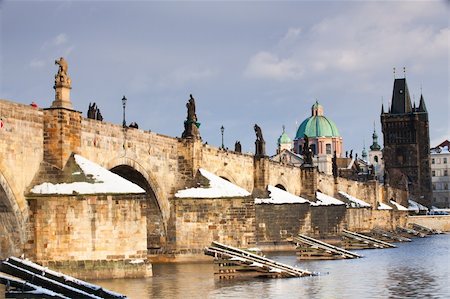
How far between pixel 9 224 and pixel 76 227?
2.48 m

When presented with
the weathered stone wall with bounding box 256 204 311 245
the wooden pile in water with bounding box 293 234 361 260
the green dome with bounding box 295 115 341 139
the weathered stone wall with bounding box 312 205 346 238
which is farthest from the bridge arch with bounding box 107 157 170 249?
the green dome with bounding box 295 115 341 139

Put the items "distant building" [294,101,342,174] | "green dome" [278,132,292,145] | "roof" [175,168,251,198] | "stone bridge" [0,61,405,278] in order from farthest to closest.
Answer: "green dome" [278,132,292,145]
"distant building" [294,101,342,174]
"roof" [175,168,251,198]
"stone bridge" [0,61,405,278]

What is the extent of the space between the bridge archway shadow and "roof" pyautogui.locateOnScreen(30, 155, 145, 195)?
32.8 ft

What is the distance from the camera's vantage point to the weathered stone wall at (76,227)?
30.3m

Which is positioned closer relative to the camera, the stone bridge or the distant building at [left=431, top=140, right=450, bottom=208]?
the stone bridge

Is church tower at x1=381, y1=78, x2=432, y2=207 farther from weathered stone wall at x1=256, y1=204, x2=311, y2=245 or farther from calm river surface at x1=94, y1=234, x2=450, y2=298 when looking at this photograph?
calm river surface at x1=94, y1=234, x2=450, y2=298

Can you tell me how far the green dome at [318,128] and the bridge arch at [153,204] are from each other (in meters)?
123

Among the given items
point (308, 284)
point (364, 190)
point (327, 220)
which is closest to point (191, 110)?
point (308, 284)

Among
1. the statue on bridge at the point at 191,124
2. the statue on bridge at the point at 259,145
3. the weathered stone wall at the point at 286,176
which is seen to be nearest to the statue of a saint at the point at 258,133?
the statue on bridge at the point at 259,145

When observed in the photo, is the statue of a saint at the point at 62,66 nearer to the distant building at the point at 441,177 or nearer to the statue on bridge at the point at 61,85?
the statue on bridge at the point at 61,85

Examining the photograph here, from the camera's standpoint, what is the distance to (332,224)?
227 feet

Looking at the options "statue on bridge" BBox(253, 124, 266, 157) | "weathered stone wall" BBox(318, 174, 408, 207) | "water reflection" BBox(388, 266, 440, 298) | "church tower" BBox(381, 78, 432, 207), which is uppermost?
"church tower" BBox(381, 78, 432, 207)

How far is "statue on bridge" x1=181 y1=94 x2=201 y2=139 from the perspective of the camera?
1863 inches

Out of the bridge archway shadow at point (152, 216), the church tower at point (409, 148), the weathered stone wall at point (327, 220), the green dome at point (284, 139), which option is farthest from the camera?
the green dome at point (284, 139)
